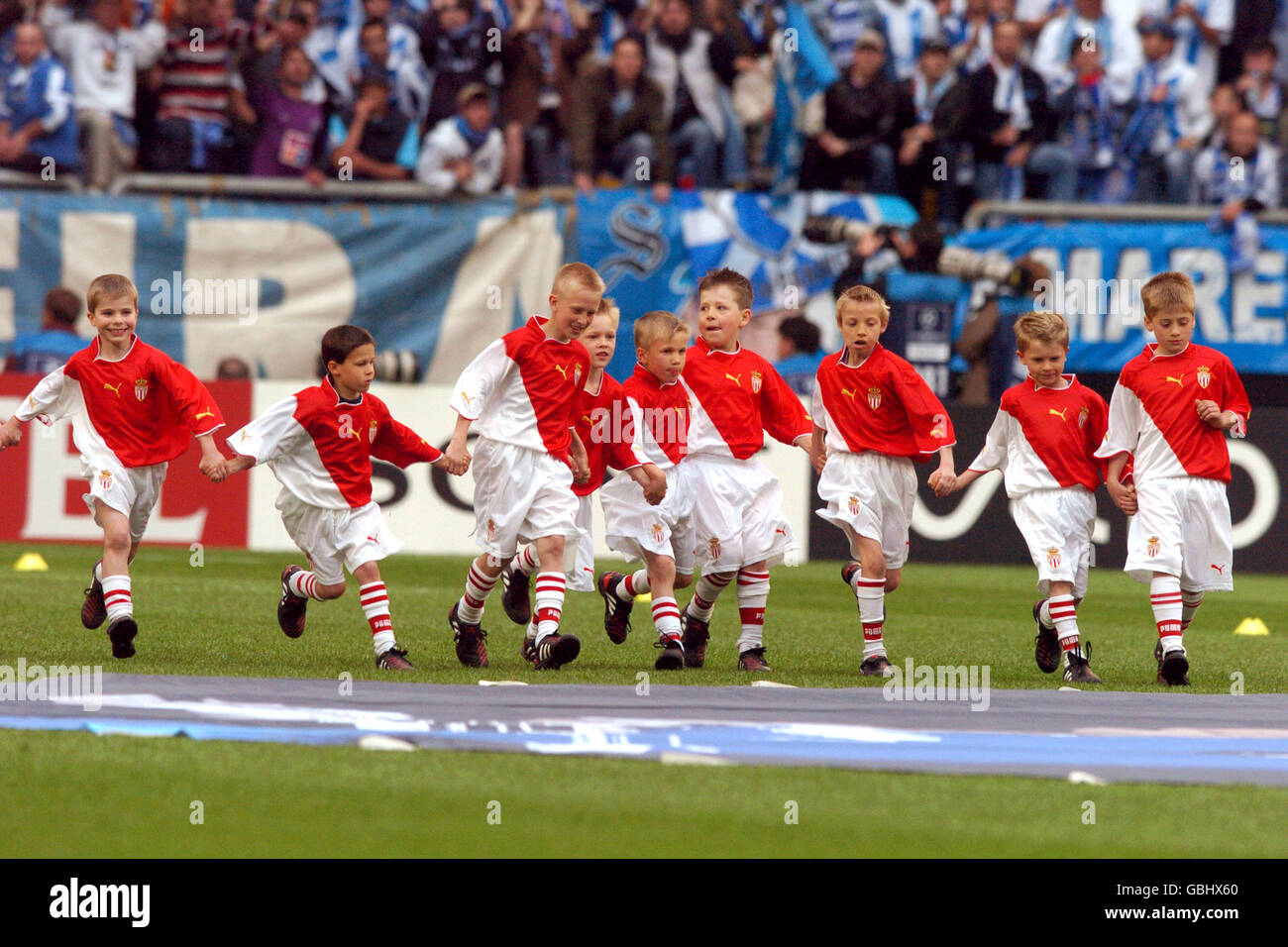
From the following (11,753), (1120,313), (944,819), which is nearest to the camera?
(944,819)

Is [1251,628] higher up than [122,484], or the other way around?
[122,484]

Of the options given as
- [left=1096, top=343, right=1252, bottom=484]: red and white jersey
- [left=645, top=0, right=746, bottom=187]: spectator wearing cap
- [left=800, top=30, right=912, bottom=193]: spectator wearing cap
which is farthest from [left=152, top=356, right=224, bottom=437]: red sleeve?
[left=800, top=30, right=912, bottom=193]: spectator wearing cap

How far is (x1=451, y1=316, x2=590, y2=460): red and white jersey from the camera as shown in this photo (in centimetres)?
878

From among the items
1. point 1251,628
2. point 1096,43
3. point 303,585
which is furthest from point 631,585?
point 1096,43

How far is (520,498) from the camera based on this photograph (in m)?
8.74

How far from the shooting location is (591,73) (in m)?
17.9

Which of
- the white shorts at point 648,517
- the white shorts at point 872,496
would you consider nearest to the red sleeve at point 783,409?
the white shorts at point 872,496

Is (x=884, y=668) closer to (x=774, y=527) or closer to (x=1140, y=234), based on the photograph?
(x=774, y=527)

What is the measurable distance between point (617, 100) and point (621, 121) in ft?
0.70

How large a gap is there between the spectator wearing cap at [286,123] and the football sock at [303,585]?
9483mm

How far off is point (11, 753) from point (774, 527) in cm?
430

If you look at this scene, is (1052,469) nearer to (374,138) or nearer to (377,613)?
(377,613)

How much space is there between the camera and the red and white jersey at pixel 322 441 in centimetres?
848
